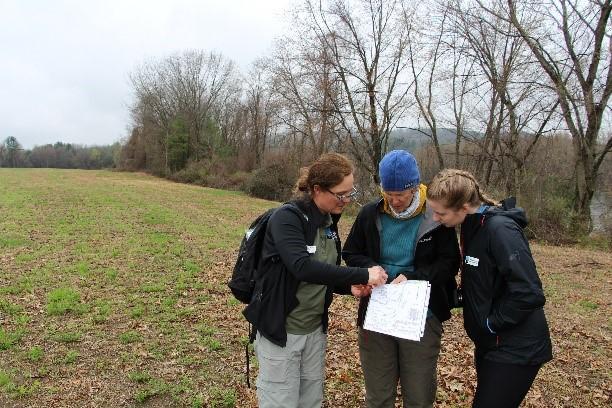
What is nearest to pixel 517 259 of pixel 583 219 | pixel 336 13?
pixel 583 219

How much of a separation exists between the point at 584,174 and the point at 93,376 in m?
20.5

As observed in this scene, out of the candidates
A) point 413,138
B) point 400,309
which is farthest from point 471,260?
point 413,138

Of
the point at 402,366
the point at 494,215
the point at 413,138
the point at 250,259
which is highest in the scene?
the point at 413,138

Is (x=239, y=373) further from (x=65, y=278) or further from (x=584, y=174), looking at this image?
(x=584, y=174)

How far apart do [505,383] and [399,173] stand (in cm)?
124

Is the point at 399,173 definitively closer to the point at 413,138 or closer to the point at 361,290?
the point at 361,290

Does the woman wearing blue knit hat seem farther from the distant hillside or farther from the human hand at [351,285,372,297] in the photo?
the distant hillside

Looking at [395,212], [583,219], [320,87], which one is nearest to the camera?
[395,212]

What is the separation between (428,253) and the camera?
112 inches

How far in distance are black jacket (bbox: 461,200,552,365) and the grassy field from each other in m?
2.21

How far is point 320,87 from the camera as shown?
25047 mm

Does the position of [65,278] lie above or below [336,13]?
below

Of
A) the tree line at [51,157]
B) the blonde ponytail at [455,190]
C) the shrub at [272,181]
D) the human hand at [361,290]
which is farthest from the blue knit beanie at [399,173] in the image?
the tree line at [51,157]

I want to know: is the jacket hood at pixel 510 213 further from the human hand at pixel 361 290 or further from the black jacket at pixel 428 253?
the human hand at pixel 361 290
